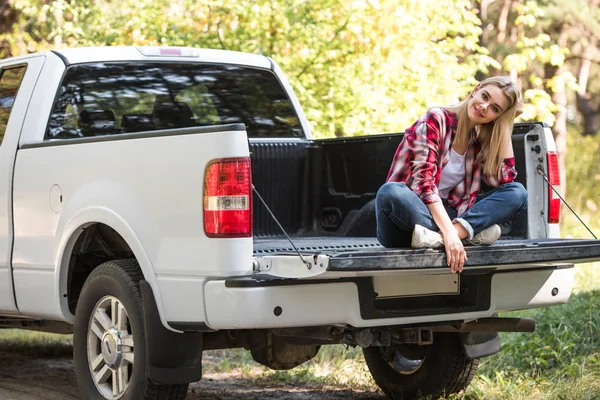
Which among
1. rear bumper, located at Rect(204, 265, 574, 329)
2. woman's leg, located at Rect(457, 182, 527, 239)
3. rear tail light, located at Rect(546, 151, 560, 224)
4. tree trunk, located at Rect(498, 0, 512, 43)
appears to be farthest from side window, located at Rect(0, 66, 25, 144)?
tree trunk, located at Rect(498, 0, 512, 43)

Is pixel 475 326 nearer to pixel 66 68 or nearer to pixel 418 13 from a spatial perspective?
pixel 66 68

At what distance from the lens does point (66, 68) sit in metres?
5.98

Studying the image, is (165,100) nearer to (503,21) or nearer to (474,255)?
(474,255)

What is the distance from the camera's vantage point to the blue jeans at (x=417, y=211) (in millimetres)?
4656

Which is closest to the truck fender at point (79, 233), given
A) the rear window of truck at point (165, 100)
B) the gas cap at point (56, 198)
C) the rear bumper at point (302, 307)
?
the gas cap at point (56, 198)

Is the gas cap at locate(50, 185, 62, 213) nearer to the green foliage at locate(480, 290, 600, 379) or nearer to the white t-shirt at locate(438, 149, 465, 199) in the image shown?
the white t-shirt at locate(438, 149, 465, 199)

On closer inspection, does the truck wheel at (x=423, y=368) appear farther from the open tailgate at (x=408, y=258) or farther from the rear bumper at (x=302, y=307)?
the open tailgate at (x=408, y=258)

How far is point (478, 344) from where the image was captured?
561 centimetres

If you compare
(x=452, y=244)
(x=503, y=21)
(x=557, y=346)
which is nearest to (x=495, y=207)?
(x=452, y=244)

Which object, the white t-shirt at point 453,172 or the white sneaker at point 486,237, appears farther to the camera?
the white t-shirt at point 453,172

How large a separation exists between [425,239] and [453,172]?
645 millimetres

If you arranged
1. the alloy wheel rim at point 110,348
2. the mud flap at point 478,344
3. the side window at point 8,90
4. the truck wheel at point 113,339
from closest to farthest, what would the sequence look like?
the truck wheel at point 113,339
the alloy wheel rim at point 110,348
the mud flap at point 478,344
the side window at point 8,90

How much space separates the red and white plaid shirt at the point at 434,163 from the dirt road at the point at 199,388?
184 cm

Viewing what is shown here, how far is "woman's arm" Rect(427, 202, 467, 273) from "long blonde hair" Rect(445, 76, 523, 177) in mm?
508
